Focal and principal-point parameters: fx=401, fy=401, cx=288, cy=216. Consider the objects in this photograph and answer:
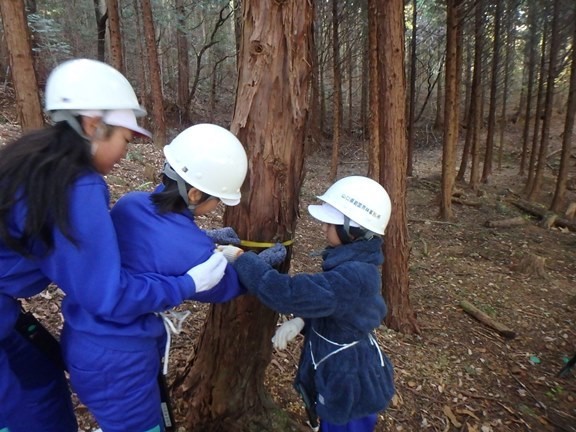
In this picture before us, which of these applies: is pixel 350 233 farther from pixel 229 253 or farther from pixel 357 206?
pixel 229 253

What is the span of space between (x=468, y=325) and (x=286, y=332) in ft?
15.1

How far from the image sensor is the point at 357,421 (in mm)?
2383

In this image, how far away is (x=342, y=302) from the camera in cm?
200

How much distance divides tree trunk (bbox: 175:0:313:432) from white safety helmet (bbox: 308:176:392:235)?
350mm

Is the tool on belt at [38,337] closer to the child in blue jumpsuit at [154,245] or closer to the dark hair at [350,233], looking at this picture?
the child in blue jumpsuit at [154,245]

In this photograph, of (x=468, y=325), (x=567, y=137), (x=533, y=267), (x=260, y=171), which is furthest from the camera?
(x=567, y=137)

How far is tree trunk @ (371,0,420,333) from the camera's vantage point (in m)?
5.21

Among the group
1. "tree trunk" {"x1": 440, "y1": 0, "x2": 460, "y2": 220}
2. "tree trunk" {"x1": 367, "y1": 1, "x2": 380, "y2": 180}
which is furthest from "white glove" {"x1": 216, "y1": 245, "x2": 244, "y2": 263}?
"tree trunk" {"x1": 440, "y1": 0, "x2": 460, "y2": 220}

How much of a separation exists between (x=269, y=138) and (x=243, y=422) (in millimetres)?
2058

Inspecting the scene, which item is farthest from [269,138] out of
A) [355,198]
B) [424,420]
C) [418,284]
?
[418,284]

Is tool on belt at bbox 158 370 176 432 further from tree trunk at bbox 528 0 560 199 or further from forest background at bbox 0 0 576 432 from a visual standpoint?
tree trunk at bbox 528 0 560 199

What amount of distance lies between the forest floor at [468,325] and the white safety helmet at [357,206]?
194 cm

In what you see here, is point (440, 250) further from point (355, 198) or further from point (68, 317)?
point (68, 317)

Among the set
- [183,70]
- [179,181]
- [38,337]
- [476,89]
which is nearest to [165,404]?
[38,337]
